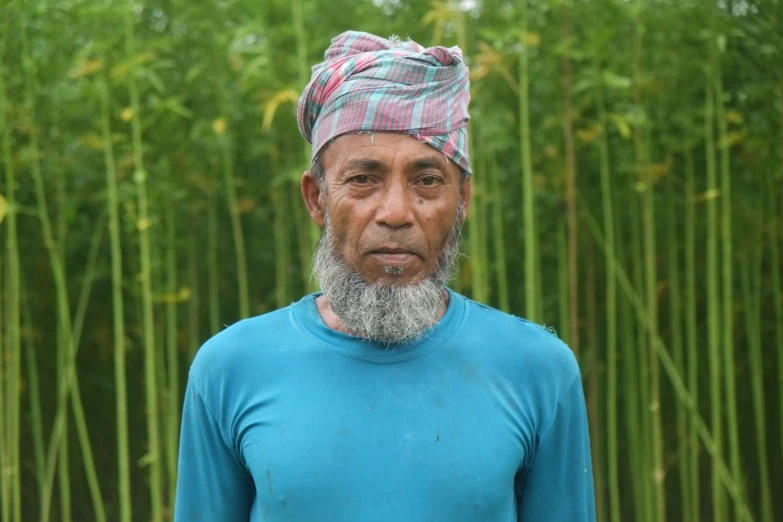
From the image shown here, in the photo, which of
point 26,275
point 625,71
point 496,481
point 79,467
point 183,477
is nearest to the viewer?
point 496,481

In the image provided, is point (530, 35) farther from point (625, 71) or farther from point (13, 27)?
point (13, 27)

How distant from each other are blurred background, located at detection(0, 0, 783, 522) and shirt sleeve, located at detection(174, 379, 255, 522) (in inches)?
74.8

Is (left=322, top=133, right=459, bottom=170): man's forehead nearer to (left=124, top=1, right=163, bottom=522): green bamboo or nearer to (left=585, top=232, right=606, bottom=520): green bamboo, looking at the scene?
(left=124, top=1, right=163, bottom=522): green bamboo

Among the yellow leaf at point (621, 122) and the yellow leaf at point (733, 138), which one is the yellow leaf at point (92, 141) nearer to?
the yellow leaf at point (621, 122)

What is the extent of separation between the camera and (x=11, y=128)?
11.7ft

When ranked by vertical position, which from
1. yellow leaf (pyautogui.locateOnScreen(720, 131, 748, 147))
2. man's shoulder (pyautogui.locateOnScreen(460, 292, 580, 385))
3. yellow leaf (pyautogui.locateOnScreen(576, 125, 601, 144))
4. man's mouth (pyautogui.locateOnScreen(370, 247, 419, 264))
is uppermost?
yellow leaf (pyautogui.locateOnScreen(576, 125, 601, 144))

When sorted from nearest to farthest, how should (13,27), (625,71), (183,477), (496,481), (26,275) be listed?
(496,481) → (183,477) → (13,27) → (625,71) → (26,275)

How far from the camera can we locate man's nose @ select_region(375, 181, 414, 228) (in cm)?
159

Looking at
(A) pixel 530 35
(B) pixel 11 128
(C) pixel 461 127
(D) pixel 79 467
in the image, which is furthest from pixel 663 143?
(D) pixel 79 467

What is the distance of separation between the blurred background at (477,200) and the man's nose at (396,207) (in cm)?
181

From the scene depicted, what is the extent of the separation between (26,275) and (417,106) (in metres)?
3.06

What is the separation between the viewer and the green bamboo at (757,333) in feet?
12.5

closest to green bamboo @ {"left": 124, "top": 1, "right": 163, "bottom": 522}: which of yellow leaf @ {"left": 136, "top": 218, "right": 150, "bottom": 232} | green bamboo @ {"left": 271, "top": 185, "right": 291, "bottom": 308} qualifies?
yellow leaf @ {"left": 136, "top": 218, "right": 150, "bottom": 232}

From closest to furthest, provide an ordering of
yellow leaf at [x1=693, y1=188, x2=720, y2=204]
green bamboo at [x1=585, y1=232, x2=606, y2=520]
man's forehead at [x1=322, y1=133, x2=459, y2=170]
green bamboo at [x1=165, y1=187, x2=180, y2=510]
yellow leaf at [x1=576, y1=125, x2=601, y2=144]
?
1. man's forehead at [x1=322, y1=133, x2=459, y2=170]
2. yellow leaf at [x1=693, y1=188, x2=720, y2=204]
3. yellow leaf at [x1=576, y1=125, x2=601, y2=144]
4. green bamboo at [x1=165, y1=187, x2=180, y2=510]
5. green bamboo at [x1=585, y1=232, x2=606, y2=520]
